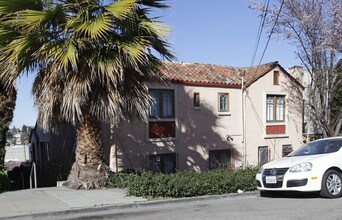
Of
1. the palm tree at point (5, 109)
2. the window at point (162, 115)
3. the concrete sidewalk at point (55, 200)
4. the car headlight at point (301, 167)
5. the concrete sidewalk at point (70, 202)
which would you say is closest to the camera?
the concrete sidewalk at point (70, 202)

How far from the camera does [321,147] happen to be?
11789mm

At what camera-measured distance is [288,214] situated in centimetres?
873

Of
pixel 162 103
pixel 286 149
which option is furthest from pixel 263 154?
pixel 162 103

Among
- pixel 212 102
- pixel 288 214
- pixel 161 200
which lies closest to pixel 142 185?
pixel 161 200

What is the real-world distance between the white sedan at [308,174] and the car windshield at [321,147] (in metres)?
0.03

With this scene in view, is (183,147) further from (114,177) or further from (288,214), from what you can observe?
(288,214)

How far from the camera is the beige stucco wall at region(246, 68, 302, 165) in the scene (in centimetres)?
2144

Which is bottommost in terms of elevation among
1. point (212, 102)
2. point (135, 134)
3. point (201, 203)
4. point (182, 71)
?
point (201, 203)

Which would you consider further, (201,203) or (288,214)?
(201,203)

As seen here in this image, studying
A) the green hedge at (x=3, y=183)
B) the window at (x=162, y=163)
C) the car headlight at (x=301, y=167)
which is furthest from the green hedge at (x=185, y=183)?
the window at (x=162, y=163)

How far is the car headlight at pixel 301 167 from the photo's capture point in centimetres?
1058

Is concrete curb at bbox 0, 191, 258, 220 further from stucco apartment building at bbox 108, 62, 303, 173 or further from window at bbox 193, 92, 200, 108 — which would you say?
window at bbox 193, 92, 200, 108

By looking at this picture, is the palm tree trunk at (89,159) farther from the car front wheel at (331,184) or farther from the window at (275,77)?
the window at (275,77)

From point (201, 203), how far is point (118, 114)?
3281 millimetres
